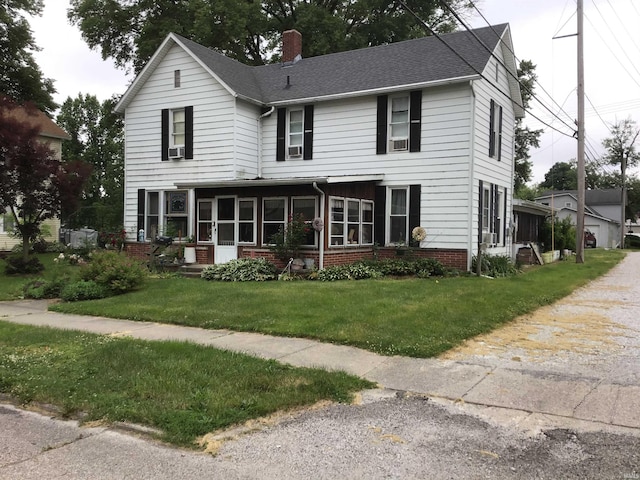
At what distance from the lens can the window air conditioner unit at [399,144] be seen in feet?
53.7

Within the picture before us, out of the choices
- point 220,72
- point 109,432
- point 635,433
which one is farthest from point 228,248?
point 635,433

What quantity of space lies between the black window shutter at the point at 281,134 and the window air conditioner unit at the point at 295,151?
302 mm

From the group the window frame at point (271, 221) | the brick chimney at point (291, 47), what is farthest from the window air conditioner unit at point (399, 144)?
the brick chimney at point (291, 47)

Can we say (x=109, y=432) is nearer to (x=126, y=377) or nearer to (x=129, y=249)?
(x=126, y=377)

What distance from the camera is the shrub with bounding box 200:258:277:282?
562 inches

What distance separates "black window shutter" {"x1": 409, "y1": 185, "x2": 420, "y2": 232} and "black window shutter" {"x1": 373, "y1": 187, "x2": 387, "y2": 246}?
0.88 metres

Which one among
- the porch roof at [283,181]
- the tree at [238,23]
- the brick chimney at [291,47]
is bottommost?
the porch roof at [283,181]

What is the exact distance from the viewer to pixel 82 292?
1195 cm

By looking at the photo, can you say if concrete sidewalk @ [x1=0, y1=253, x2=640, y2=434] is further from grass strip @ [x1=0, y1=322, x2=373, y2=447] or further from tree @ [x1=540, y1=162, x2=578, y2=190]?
tree @ [x1=540, y1=162, x2=578, y2=190]

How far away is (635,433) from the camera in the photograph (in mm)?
4258

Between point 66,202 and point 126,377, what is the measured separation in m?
12.1

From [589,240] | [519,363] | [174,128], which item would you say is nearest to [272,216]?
[174,128]

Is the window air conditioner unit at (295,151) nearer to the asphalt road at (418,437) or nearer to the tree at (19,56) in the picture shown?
the asphalt road at (418,437)

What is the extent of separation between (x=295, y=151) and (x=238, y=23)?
958 centimetres
